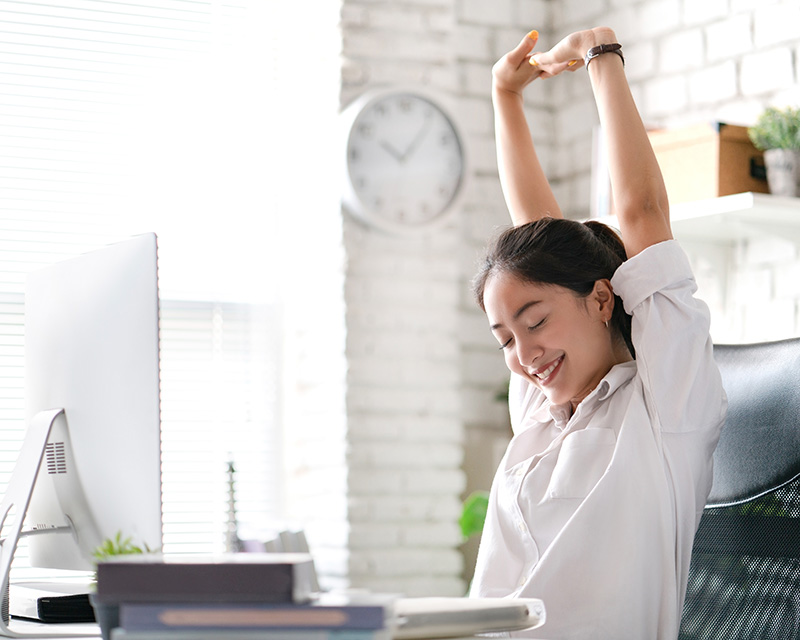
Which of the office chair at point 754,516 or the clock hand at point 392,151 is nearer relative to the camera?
the office chair at point 754,516

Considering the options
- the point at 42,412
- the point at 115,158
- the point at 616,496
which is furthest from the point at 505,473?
the point at 115,158

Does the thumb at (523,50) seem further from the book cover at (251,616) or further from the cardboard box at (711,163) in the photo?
the book cover at (251,616)

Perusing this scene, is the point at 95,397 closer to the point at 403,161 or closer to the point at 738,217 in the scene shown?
the point at 738,217

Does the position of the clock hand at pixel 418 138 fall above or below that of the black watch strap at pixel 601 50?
above

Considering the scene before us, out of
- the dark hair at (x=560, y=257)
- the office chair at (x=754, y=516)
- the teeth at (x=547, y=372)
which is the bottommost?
the office chair at (x=754, y=516)

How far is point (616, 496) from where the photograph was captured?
1265mm

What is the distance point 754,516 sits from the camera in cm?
129

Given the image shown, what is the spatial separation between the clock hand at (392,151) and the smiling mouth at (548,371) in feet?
5.15

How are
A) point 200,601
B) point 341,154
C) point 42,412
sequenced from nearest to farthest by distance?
point 200,601 < point 42,412 < point 341,154

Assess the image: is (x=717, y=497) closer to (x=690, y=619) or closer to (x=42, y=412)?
(x=690, y=619)

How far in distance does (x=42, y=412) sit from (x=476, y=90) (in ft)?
6.86

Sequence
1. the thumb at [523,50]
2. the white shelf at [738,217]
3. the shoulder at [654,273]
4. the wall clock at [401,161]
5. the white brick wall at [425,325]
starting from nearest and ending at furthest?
the shoulder at [654,273]
the thumb at [523,50]
the white shelf at [738,217]
the white brick wall at [425,325]
the wall clock at [401,161]

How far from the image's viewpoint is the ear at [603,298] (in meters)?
1.40

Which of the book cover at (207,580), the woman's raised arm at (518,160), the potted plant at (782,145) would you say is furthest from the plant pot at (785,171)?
the book cover at (207,580)
